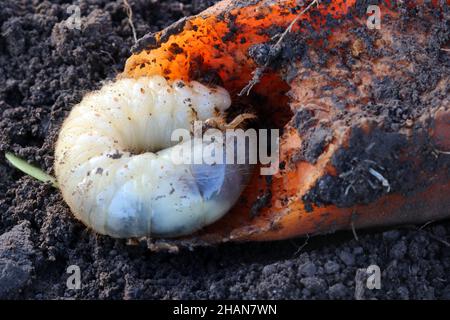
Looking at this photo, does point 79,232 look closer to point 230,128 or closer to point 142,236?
point 142,236

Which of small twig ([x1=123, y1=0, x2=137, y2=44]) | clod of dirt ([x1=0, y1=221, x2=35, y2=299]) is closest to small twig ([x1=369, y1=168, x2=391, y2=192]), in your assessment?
clod of dirt ([x1=0, y1=221, x2=35, y2=299])

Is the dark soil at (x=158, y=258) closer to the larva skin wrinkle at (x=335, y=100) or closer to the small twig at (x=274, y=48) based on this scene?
the larva skin wrinkle at (x=335, y=100)

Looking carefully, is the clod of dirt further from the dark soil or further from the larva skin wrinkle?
the larva skin wrinkle

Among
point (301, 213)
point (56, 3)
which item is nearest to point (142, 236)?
point (301, 213)

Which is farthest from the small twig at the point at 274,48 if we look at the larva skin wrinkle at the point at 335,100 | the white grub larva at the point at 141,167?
the white grub larva at the point at 141,167

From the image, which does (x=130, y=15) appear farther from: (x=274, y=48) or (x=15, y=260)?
(x=15, y=260)

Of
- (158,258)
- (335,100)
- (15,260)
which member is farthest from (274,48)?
(15,260)

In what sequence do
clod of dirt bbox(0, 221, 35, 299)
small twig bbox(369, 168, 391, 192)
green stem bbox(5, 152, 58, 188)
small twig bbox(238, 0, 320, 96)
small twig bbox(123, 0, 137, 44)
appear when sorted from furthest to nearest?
small twig bbox(123, 0, 137, 44), green stem bbox(5, 152, 58, 188), small twig bbox(238, 0, 320, 96), clod of dirt bbox(0, 221, 35, 299), small twig bbox(369, 168, 391, 192)
